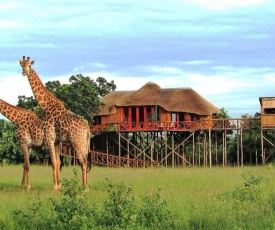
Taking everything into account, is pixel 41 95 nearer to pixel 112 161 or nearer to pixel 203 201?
pixel 203 201

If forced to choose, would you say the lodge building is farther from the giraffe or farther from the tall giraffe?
the giraffe

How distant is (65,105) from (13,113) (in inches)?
922

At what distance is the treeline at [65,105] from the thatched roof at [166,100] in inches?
55.8

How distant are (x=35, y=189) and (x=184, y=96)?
2541cm

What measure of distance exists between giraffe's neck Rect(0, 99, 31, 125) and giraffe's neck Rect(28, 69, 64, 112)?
28.8 inches

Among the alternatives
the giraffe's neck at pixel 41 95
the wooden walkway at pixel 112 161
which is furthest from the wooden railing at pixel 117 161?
the giraffe's neck at pixel 41 95

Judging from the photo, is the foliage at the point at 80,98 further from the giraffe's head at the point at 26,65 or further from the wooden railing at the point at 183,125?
the giraffe's head at the point at 26,65

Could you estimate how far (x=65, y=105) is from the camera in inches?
1620

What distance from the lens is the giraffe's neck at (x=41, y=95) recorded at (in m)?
17.1

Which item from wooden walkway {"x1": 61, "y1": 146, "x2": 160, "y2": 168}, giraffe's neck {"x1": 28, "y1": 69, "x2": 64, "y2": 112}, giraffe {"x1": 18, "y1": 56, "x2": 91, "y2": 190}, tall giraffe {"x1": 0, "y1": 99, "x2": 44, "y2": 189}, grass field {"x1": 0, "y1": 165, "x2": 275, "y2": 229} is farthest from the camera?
wooden walkway {"x1": 61, "y1": 146, "x2": 160, "y2": 168}

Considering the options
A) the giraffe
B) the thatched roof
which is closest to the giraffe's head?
the giraffe

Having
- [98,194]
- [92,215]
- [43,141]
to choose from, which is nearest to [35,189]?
[43,141]

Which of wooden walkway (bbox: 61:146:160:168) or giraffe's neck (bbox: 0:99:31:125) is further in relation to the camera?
wooden walkway (bbox: 61:146:160:168)

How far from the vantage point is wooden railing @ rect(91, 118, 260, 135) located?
121 ft
